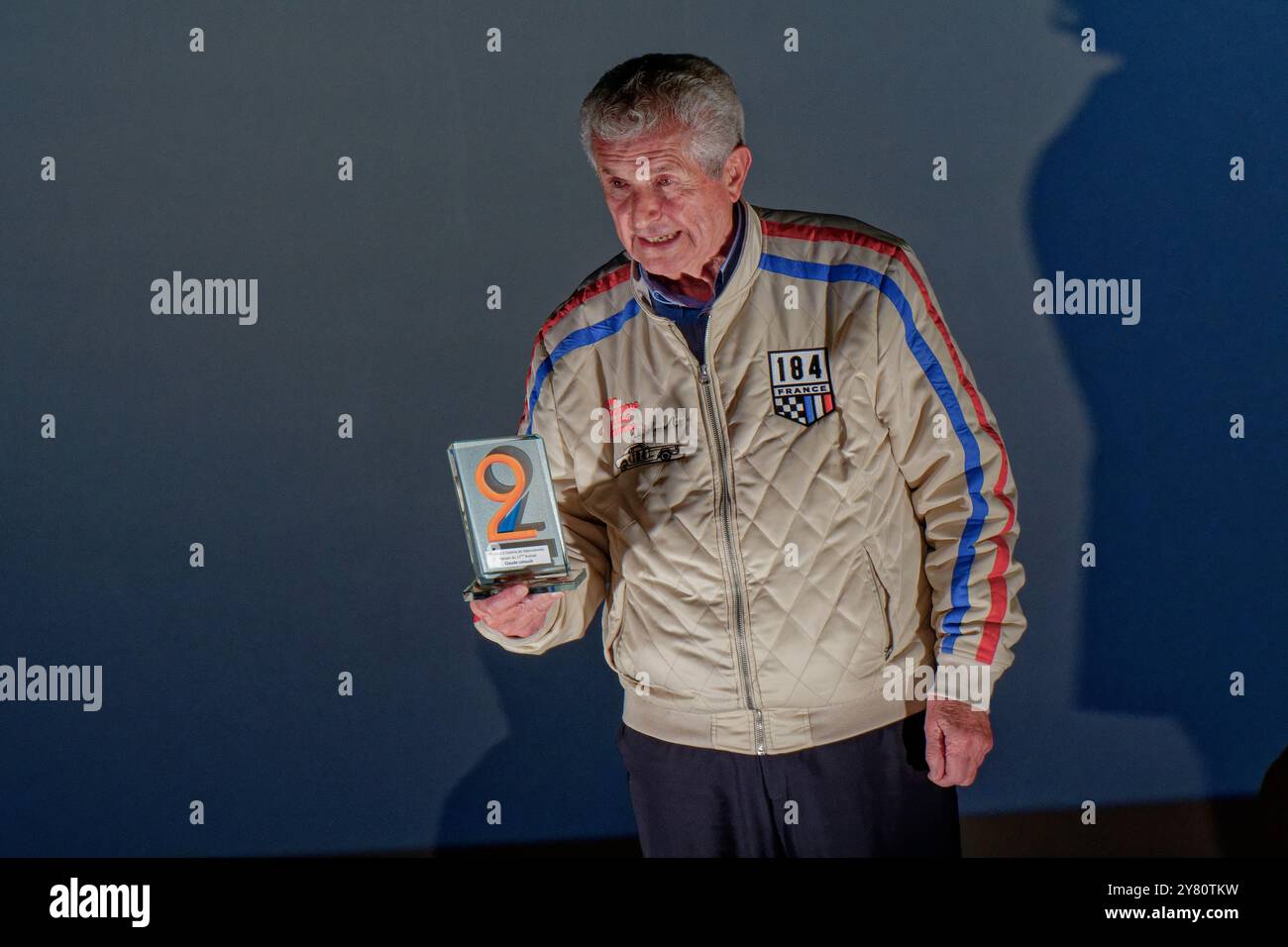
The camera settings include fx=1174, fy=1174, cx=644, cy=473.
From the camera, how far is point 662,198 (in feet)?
5.53

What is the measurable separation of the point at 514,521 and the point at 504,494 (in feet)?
0.14

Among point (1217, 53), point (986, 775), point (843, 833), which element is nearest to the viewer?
point (843, 833)

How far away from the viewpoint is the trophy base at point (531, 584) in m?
1.71

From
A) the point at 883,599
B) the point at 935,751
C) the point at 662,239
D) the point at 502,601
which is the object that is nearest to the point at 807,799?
the point at 935,751

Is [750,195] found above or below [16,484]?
above

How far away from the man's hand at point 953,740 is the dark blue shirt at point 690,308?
0.64 meters

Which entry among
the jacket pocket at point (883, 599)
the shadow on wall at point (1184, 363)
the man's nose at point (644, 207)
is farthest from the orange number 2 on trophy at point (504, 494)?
the shadow on wall at point (1184, 363)

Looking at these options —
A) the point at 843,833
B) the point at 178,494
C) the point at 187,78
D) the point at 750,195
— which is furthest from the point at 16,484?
the point at 843,833

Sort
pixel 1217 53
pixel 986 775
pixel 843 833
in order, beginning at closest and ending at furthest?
pixel 843 833 → pixel 1217 53 → pixel 986 775

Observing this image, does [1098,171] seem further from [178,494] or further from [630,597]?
[178,494]

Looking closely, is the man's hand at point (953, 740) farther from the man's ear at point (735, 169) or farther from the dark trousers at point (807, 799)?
the man's ear at point (735, 169)

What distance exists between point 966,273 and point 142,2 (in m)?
1.69

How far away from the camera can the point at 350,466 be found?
235cm

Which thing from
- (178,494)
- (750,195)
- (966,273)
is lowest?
(178,494)
